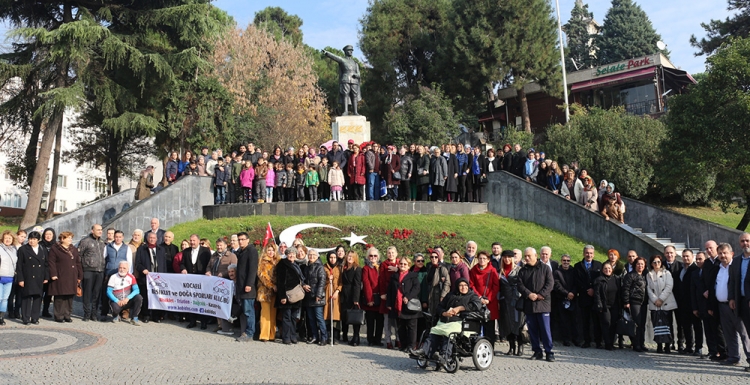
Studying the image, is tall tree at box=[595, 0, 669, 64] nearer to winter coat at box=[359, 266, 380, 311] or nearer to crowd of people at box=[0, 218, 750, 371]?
crowd of people at box=[0, 218, 750, 371]

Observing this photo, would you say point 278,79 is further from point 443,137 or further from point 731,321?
point 731,321

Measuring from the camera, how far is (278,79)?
3925cm

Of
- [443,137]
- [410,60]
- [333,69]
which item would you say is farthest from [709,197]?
[333,69]

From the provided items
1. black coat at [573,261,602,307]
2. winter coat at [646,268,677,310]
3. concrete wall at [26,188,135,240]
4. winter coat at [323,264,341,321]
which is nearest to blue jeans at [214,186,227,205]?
concrete wall at [26,188,135,240]

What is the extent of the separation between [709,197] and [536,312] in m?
23.8

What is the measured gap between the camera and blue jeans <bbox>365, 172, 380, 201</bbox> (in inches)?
765

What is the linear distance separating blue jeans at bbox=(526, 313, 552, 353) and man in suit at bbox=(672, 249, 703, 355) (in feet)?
8.14

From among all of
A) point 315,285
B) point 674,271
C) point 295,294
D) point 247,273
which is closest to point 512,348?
point 674,271

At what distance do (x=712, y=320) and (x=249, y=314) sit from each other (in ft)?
23.2

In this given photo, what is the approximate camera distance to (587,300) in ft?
35.8

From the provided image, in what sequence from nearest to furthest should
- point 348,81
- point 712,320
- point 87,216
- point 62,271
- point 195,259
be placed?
point 712,320, point 62,271, point 195,259, point 87,216, point 348,81

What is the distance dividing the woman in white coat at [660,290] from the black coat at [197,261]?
7685 millimetres

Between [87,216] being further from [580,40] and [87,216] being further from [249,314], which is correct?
[580,40]

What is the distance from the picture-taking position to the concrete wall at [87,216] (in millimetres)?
19031
